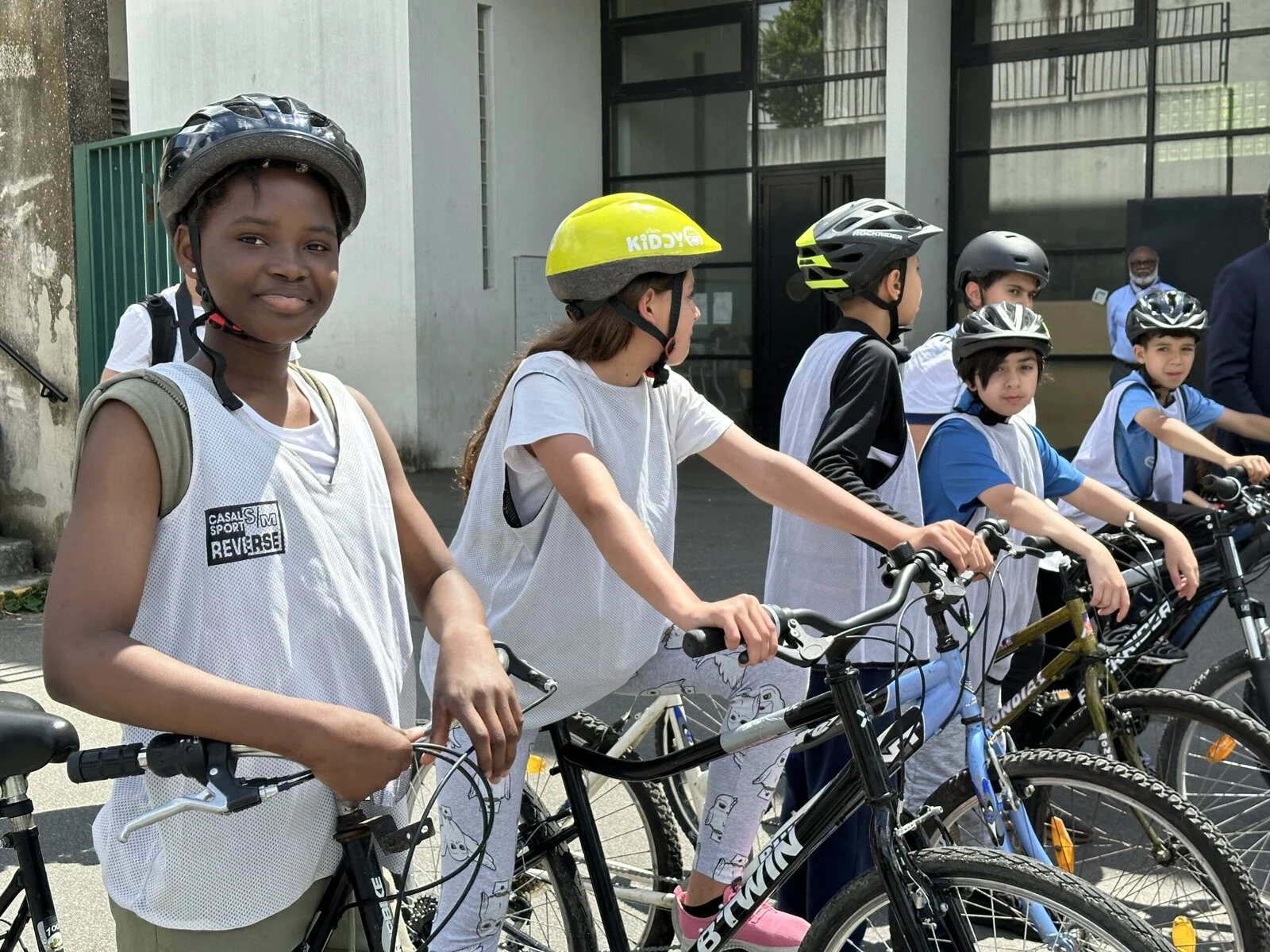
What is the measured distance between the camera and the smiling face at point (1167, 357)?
16.1 ft

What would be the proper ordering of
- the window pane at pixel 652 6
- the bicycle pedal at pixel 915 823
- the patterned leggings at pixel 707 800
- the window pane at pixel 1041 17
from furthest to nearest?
the window pane at pixel 652 6 < the window pane at pixel 1041 17 < the patterned leggings at pixel 707 800 < the bicycle pedal at pixel 915 823

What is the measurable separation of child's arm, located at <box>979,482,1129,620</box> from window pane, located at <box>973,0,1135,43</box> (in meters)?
10.4

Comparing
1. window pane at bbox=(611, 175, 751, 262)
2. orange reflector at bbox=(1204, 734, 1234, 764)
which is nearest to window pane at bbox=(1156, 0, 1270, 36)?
window pane at bbox=(611, 175, 751, 262)

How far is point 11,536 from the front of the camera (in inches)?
364

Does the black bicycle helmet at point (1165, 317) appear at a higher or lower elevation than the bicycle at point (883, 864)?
higher

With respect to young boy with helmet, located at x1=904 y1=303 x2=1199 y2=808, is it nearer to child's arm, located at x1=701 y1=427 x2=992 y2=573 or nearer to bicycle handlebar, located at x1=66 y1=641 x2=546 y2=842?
child's arm, located at x1=701 y1=427 x2=992 y2=573

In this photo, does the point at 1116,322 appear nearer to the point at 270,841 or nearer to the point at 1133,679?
the point at 1133,679

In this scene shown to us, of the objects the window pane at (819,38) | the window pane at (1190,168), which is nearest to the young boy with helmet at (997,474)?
the window pane at (1190,168)

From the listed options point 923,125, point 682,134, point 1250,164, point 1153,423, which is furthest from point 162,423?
point 682,134

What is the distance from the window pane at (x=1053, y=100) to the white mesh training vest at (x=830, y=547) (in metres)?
10.2

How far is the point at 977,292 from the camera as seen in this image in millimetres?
4941

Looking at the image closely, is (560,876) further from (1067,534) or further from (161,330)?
(161,330)

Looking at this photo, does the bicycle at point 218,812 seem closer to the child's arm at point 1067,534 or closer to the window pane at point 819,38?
the child's arm at point 1067,534

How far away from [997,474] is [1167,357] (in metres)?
1.37
